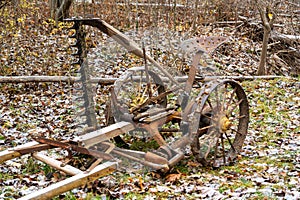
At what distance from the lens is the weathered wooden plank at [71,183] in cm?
399

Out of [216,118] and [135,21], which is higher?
[135,21]

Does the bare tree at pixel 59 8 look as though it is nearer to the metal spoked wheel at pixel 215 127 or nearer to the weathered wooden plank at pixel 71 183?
the metal spoked wheel at pixel 215 127

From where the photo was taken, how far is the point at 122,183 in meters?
5.11

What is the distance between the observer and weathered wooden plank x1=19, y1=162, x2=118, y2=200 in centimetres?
399

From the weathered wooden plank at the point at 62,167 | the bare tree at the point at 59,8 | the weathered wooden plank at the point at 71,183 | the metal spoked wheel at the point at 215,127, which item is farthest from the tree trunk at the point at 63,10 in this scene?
the weathered wooden plank at the point at 71,183

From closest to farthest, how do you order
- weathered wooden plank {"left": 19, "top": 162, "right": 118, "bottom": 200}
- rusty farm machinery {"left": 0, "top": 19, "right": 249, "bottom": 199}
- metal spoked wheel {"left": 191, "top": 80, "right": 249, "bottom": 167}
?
weathered wooden plank {"left": 19, "top": 162, "right": 118, "bottom": 200} → rusty farm machinery {"left": 0, "top": 19, "right": 249, "bottom": 199} → metal spoked wheel {"left": 191, "top": 80, "right": 249, "bottom": 167}

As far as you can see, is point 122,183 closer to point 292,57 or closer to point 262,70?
point 262,70

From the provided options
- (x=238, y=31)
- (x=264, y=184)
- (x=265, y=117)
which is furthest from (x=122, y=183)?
(x=238, y=31)

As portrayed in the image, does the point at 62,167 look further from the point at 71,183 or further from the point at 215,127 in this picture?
the point at 215,127

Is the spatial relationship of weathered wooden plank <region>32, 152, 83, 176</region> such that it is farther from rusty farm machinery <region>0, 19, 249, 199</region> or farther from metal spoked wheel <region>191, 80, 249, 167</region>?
metal spoked wheel <region>191, 80, 249, 167</region>

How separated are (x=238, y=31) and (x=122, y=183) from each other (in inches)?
374

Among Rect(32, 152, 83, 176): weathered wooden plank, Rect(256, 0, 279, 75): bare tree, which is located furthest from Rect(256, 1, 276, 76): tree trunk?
Rect(32, 152, 83, 176): weathered wooden plank

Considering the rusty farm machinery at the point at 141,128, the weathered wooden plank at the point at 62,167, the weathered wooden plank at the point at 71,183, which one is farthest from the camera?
the rusty farm machinery at the point at 141,128

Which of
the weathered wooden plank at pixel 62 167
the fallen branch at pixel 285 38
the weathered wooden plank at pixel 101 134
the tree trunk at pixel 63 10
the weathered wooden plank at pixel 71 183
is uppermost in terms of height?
the tree trunk at pixel 63 10
